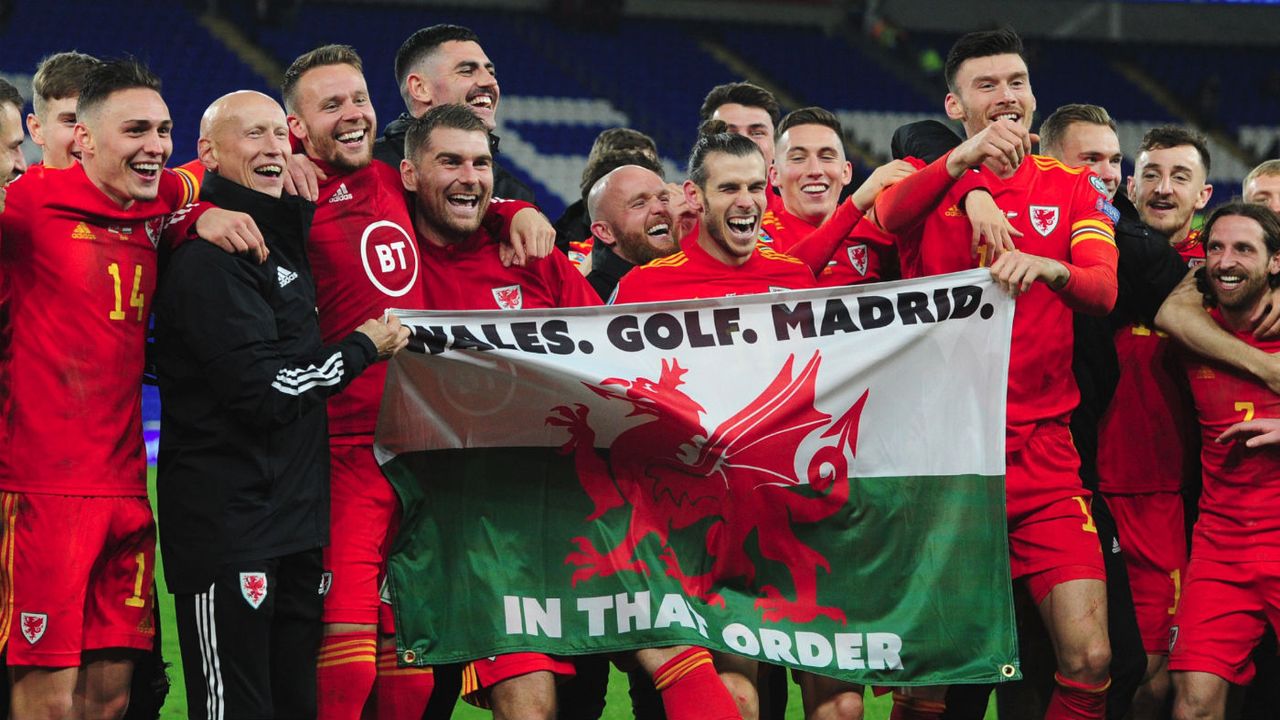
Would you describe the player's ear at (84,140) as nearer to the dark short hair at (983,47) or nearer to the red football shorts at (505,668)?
the red football shorts at (505,668)

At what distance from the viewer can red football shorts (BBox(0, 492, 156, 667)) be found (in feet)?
14.1

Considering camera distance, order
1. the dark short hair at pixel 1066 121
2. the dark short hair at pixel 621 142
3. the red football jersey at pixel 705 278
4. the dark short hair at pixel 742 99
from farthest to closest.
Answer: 1. the dark short hair at pixel 621 142
2. the dark short hair at pixel 742 99
3. the dark short hair at pixel 1066 121
4. the red football jersey at pixel 705 278

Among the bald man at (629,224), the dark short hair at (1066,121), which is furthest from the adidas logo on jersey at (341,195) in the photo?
the dark short hair at (1066,121)

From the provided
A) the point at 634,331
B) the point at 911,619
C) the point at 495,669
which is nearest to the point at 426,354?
the point at 634,331

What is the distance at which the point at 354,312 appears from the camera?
4852mm

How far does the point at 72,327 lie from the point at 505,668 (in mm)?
1708

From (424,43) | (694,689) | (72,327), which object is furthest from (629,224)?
(72,327)

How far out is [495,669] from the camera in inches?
186

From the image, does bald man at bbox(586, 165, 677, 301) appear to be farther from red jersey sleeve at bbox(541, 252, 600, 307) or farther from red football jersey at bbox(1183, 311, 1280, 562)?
red football jersey at bbox(1183, 311, 1280, 562)

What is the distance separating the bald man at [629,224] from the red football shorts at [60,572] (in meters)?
2.31

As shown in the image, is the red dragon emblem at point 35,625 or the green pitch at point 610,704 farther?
the green pitch at point 610,704

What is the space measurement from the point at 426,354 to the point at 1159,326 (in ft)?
8.76

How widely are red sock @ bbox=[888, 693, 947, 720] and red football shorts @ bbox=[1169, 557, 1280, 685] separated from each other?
2.71 feet

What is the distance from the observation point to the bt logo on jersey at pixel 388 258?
486cm
